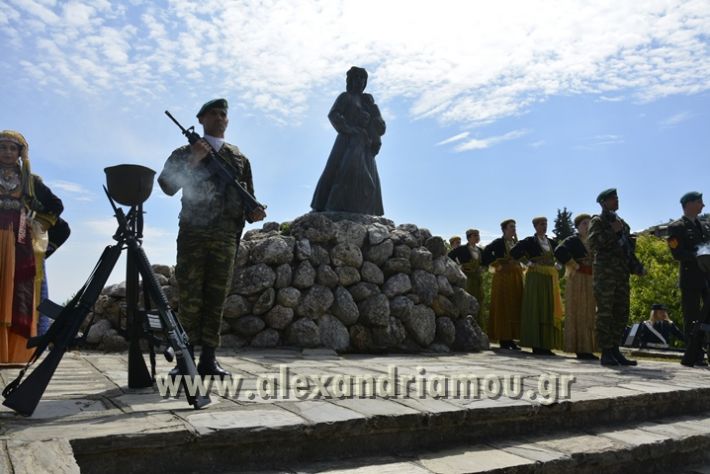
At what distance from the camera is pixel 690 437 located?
3666 mm

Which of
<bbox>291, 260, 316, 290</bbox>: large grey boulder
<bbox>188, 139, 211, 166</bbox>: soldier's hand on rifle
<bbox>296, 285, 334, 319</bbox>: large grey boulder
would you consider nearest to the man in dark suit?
<bbox>296, 285, 334, 319</bbox>: large grey boulder

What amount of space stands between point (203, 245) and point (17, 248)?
1.82 metres

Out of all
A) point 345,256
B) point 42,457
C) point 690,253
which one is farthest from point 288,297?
point 690,253

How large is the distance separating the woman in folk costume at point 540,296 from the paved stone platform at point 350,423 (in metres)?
3.18

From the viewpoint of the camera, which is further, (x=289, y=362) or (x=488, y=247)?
(x=488, y=247)

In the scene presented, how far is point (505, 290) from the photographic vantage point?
28.4ft

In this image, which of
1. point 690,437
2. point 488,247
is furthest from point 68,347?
point 488,247

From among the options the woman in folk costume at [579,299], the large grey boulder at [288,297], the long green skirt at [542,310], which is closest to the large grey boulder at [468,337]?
the long green skirt at [542,310]

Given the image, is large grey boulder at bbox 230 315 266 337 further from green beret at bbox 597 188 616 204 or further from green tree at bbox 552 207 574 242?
green tree at bbox 552 207 574 242

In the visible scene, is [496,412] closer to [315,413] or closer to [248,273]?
[315,413]

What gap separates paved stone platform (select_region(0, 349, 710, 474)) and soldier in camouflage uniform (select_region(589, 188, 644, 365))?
5.31 feet

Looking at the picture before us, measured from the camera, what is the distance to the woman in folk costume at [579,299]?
23.8 ft

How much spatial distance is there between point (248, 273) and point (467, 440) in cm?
416

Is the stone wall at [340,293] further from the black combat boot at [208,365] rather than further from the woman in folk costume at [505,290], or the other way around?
the black combat boot at [208,365]
